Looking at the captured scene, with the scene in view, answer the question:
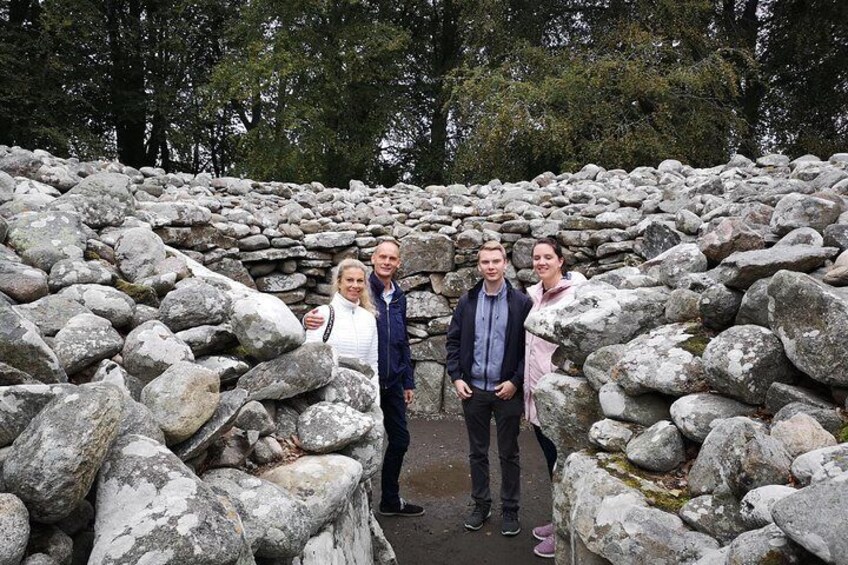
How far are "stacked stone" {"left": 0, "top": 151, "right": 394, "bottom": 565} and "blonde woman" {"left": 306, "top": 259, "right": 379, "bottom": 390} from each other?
11.6 inches

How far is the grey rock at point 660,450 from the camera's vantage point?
8.32 ft

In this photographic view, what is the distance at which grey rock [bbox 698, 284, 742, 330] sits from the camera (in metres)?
2.83

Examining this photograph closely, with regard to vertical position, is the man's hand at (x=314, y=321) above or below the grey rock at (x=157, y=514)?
above

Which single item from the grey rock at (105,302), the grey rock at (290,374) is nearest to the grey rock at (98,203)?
the grey rock at (105,302)

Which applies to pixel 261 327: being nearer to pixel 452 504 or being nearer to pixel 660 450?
pixel 660 450

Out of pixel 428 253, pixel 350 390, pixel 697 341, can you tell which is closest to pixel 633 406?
pixel 697 341

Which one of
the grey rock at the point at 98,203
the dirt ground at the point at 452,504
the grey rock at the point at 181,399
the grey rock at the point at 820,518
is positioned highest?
the grey rock at the point at 98,203

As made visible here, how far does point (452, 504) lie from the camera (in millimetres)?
5176

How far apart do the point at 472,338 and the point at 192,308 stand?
6.80 feet

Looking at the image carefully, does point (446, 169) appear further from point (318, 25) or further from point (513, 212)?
point (513, 212)

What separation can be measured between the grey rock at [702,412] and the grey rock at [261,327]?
71.3 inches

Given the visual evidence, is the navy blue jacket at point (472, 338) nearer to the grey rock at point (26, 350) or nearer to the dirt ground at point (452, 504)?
the dirt ground at point (452, 504)

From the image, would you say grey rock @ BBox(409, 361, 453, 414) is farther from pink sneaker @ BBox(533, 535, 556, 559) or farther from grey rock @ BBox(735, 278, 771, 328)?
grey rock @ BBox(735, 278, 771, 328)

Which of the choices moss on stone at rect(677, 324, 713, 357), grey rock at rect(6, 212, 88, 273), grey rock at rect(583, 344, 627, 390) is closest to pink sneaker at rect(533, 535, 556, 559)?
grey rock at rect(583, 344, 627, 390)
